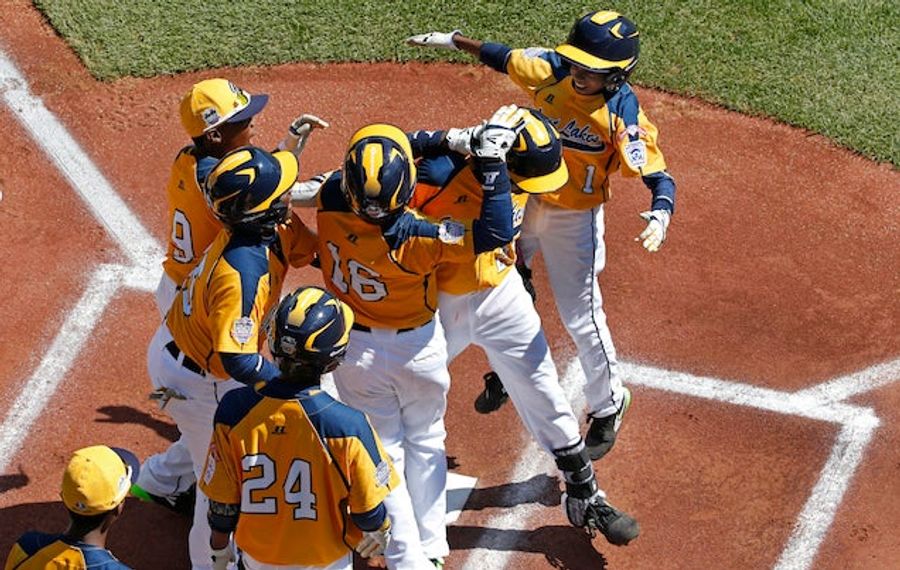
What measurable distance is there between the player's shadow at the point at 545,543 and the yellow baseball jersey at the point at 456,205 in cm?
150

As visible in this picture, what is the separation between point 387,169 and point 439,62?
4.78 meters

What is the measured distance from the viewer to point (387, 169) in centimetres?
551

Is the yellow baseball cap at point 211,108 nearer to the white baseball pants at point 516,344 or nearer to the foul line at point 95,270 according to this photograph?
the white baseball pants at point 516,344

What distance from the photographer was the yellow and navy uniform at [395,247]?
18.8 ft

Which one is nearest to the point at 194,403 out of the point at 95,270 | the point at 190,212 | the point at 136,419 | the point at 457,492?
the point at 190,212

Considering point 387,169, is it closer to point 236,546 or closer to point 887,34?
point 236,546

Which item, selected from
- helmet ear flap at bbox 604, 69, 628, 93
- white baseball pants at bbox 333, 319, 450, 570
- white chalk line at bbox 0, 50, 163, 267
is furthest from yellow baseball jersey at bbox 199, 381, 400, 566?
white chalk line at bbox 0, 50, 163, 267

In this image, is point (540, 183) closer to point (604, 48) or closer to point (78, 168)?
point (604, 48)

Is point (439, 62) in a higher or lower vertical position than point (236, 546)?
→ lower

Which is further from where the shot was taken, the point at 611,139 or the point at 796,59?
the point at 796,59

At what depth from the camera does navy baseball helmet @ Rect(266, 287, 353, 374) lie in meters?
4.92

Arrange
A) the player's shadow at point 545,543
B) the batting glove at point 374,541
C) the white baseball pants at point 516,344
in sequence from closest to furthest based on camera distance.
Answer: the batting glove at point 374,541 → the white baseball pants at point 516,344 → the player's shadow at point 545,543

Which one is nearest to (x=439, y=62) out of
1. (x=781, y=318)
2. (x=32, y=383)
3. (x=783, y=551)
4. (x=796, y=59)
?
(x=796, y=59)

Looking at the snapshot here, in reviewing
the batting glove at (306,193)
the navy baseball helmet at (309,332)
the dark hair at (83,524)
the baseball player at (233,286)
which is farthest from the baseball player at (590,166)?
the dark hair at (83,524)
